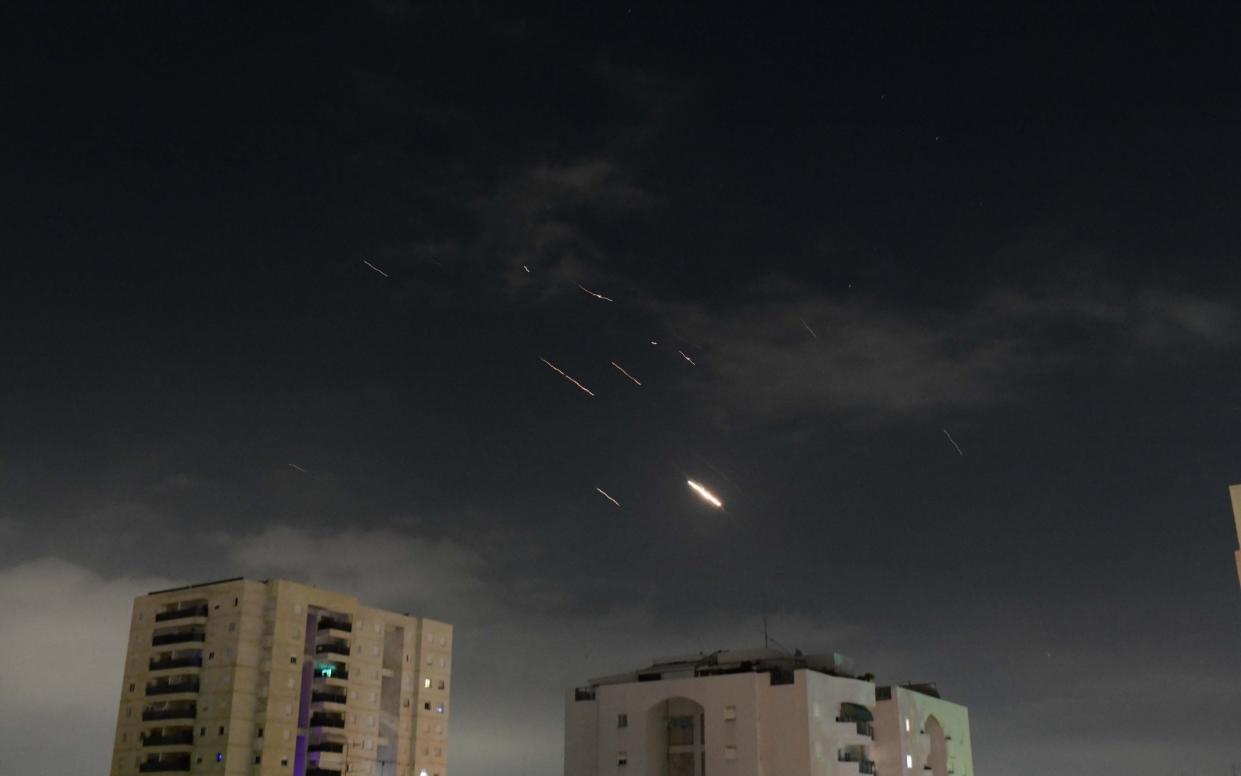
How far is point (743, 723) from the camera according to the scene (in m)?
94.5

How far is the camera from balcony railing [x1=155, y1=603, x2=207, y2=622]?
339 ft

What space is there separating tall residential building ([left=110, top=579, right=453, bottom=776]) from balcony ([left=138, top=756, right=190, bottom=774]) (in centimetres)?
8

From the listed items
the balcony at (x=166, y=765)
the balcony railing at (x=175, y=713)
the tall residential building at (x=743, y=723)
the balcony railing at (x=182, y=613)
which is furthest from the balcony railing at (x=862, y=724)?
the balcony railing at (x=182, y=613)

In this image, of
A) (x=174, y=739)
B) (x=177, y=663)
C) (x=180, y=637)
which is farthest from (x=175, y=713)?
(x=180, y=637)

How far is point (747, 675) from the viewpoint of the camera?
3782 inches

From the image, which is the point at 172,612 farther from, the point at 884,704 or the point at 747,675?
the point at 884,704

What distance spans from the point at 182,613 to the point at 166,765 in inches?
487

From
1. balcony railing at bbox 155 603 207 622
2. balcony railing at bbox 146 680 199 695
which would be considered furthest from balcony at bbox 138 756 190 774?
balcony railing at bbox 155 603 207 622

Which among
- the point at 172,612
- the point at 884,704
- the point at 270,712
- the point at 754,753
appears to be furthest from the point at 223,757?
the point at 884,704

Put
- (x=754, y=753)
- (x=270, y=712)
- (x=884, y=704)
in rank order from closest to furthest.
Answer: (x=754, y=753)
(x=270, y=712)
(x=884, y=704)

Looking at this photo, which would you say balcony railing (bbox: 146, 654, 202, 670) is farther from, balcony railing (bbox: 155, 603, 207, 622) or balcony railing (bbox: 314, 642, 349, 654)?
balcony railing (bbox: 314, 642, 349, 654)

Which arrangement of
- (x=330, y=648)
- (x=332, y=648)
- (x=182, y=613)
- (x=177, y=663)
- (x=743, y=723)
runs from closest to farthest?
(x=743, y=723), (x=177, y=663), (x=182, y=613), (x=330, y=648), (x=332, y=648)

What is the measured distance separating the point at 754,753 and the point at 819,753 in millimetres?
5023

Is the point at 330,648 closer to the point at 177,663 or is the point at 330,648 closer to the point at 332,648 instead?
the point at 332,648
